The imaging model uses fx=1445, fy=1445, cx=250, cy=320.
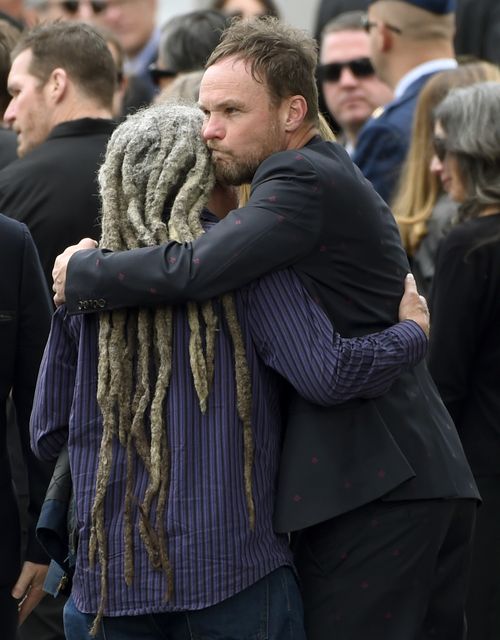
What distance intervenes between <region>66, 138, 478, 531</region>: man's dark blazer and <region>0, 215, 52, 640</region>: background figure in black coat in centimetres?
49

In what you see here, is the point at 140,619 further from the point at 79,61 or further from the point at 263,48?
the point at 79,61

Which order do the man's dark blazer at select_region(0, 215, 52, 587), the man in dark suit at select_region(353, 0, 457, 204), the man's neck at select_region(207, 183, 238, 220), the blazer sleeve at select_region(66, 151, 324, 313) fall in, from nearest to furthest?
the blazer sleeve at select_region(66, 151, 324, 313) < the man's neck at select_region(207, 183, 238, 220) < the man's dark blazer at select_region(0, 215, 52, 587) < the man in dark suit at select_region(353, 0, 457, 204)

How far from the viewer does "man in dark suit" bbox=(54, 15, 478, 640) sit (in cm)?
313

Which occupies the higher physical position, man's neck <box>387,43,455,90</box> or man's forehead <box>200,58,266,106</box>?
man's forehead <box>200,58,266,106</box>

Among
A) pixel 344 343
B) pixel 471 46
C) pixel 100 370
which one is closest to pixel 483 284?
pixel 344 343

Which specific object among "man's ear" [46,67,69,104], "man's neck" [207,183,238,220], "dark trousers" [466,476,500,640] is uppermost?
"man's neck" [207,183,238,220]

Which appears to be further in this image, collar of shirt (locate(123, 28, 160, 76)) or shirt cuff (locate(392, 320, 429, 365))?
collar of shirt (locate(123, 28, 160, 76))

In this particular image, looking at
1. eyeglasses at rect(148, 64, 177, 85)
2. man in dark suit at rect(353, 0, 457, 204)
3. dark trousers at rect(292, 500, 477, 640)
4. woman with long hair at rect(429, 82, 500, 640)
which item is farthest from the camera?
eyeglasses at rect(148, 64, 177, 85)

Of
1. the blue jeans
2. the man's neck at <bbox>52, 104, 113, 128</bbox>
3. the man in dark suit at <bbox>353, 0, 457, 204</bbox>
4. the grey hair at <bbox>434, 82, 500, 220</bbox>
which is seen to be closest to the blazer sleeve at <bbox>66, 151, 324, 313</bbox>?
the blue jeans

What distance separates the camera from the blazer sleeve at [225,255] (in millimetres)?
3100

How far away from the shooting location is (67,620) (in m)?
3.29

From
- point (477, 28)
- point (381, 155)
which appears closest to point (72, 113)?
point (381, 155)

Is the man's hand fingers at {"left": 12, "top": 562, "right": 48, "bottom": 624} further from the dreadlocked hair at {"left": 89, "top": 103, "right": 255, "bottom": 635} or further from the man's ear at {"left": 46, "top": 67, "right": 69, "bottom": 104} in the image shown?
the man's ear at {"left": 46, "top": 67, "right": 69, "bottom": 104}

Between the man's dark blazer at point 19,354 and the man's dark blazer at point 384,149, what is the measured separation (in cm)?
248
